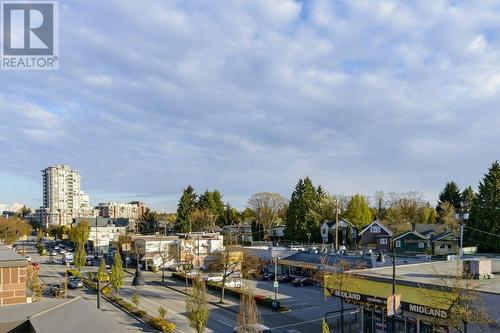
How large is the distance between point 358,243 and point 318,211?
34.0 feet

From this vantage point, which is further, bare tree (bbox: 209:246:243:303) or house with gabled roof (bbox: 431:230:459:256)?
house with gabled roof (bbox: 431:230:459:256)

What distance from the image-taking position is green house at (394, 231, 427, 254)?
74.3 m

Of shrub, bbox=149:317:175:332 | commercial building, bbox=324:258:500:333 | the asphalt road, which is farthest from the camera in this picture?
the asphalt road

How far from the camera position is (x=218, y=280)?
54.2 m

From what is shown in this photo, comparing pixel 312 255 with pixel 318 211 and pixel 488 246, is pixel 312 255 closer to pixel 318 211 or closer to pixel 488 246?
pixel 488 246

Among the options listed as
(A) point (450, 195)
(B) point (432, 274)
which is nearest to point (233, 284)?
(B) point (432, 274)

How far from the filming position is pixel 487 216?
63719mm

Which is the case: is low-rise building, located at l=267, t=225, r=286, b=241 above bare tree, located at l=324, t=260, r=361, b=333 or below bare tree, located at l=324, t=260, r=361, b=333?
below

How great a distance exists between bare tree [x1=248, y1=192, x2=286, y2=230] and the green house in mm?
46085

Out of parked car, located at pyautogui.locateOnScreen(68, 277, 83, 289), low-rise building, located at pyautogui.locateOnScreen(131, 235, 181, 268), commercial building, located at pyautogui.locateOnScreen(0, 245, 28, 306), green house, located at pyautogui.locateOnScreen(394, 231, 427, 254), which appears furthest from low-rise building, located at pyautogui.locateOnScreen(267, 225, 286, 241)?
commercial building, located at pyautogui.locateOnScreen(0, 245, 28, 306)

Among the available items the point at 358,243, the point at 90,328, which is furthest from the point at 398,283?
the point at 358,243

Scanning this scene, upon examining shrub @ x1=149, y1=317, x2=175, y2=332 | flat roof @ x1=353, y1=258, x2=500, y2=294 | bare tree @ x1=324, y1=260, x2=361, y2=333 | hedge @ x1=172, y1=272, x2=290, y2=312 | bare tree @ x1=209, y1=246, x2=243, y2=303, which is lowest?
hedge @ x1=172, y1=272, x2=290, y2=312

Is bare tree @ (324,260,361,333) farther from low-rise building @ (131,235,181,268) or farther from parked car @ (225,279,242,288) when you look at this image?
low-rise building @ (131,235,181,268)

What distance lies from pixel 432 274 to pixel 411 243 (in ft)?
155
